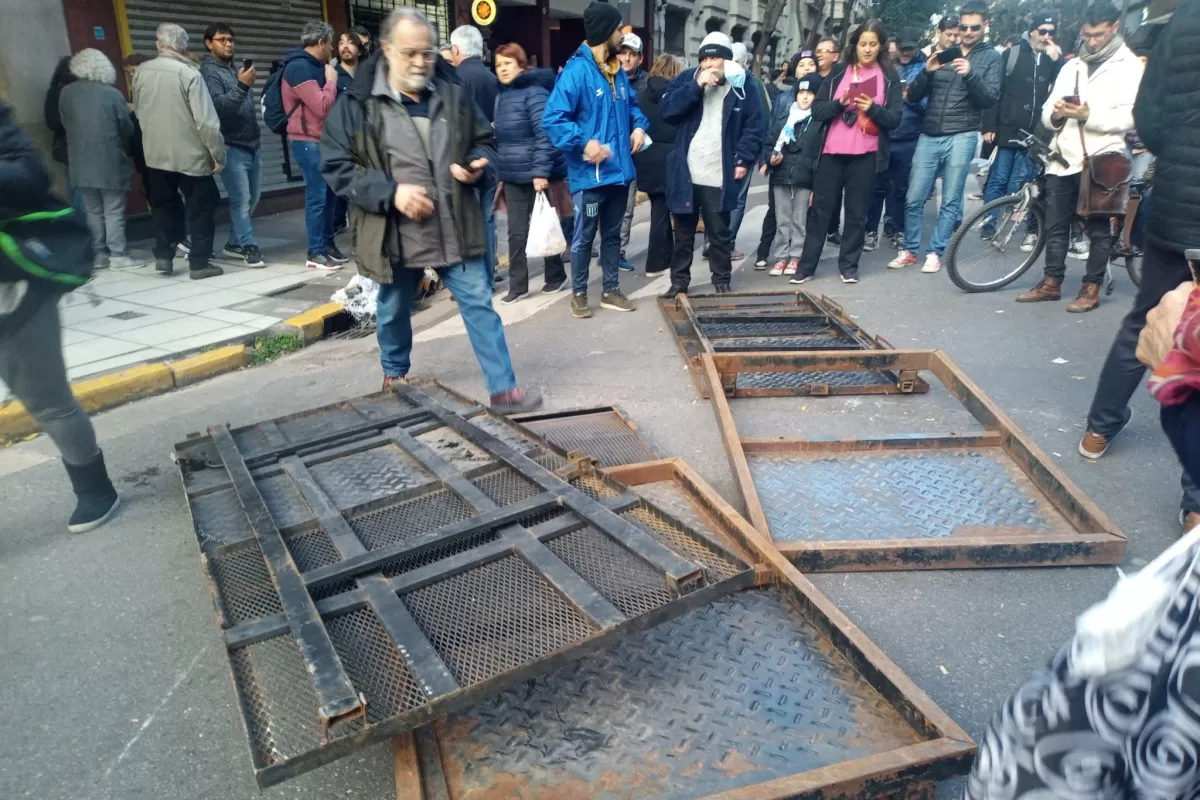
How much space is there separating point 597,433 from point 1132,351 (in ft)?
8.10

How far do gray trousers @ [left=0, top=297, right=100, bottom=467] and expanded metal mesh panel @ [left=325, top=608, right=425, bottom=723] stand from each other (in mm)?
1863

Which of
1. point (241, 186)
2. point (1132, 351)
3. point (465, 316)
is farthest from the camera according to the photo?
point (241, 186)

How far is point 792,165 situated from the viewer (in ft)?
24.2

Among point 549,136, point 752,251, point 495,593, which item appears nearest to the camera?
point 495,593

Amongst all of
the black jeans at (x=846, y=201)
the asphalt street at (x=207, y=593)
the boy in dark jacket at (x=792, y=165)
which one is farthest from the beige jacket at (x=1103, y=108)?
the boy in dark jacket at (x=792, y=165)

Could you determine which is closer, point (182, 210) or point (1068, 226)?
point (1068, 226)

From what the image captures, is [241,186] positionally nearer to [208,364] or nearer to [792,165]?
[208,364]

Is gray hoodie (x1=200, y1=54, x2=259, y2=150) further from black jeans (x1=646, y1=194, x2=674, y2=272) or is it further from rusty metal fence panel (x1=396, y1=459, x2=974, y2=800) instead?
rusty metal fence panel (x1=396, y1=459, x2=974, y2=800)

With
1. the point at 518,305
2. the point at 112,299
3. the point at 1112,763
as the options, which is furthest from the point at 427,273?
the point at 1112,763

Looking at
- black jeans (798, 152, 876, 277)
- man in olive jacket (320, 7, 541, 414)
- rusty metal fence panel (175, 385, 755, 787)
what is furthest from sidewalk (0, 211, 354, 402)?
black jeans (798, 152, 876, 277)

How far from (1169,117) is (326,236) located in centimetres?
709

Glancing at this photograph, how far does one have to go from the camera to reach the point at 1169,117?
3.50 m

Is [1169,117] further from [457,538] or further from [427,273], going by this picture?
[427,273]

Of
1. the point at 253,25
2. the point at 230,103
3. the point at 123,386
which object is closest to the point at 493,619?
the point at 123,386
